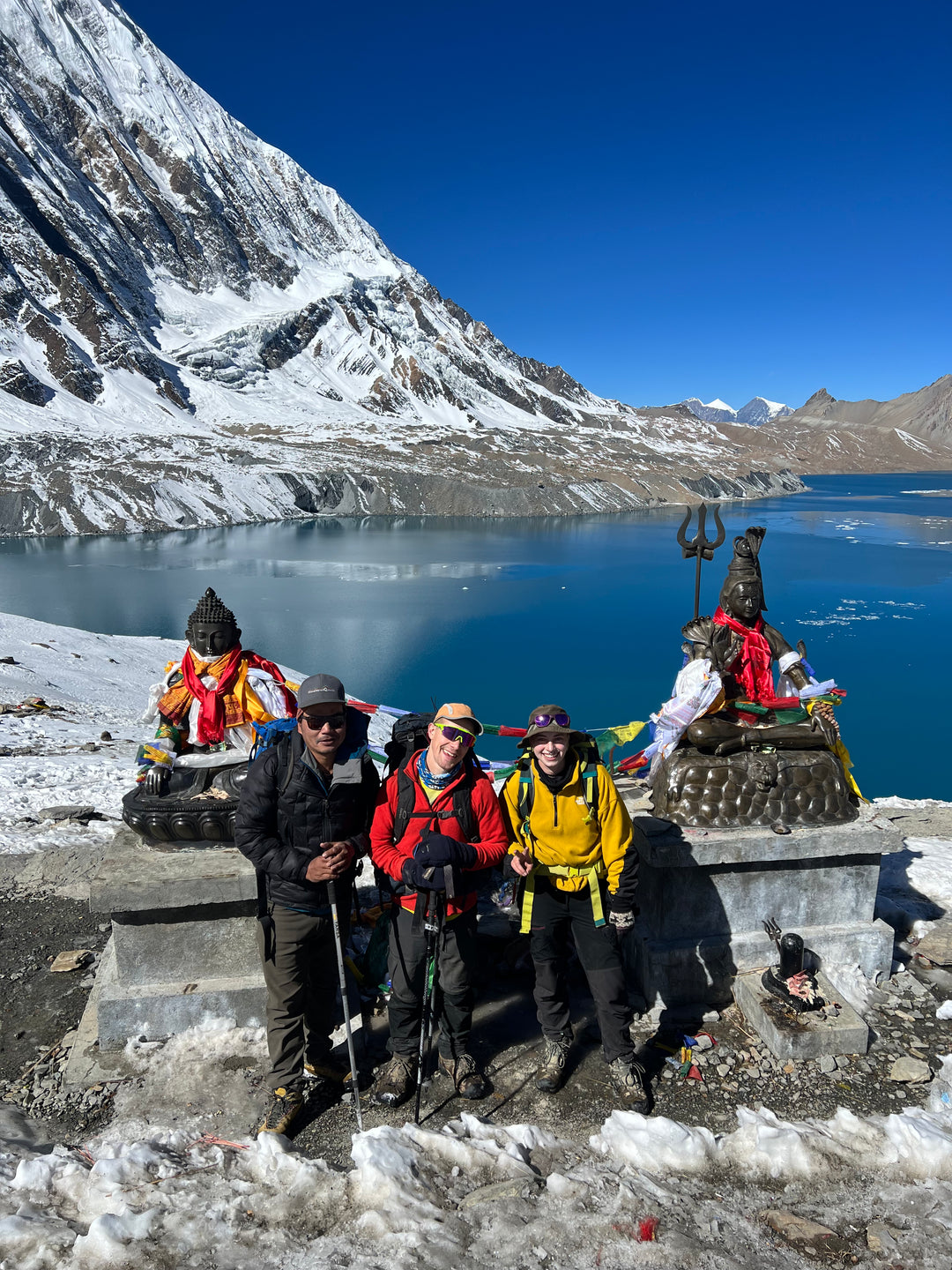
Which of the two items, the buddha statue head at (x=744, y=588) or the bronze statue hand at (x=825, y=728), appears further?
the buddha statue head at (x=744, y=588)

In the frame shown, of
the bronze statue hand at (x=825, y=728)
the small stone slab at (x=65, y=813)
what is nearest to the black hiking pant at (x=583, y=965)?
the bronze statue hand at (x=825, y=728)

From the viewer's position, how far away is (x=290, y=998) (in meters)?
3.88

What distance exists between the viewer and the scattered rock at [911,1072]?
Answer: 162 inches

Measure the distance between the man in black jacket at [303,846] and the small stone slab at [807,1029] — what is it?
96.4 inches

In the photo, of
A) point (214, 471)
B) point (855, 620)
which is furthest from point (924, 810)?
point (214, 471)

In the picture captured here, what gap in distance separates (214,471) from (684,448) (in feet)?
301

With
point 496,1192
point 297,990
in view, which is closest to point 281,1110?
point 297,990

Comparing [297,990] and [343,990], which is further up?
[343,990]

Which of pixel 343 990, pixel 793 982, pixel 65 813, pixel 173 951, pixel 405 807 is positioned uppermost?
pixel 405 807

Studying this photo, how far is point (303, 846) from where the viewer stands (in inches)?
148

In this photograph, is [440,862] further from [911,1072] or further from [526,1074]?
[911,1072]

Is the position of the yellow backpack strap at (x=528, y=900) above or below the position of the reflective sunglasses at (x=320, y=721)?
below

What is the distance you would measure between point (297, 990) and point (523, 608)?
31.2m

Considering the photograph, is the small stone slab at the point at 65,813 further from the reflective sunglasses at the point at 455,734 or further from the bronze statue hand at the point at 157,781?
the reflective sunglasses at the point at 455,734
